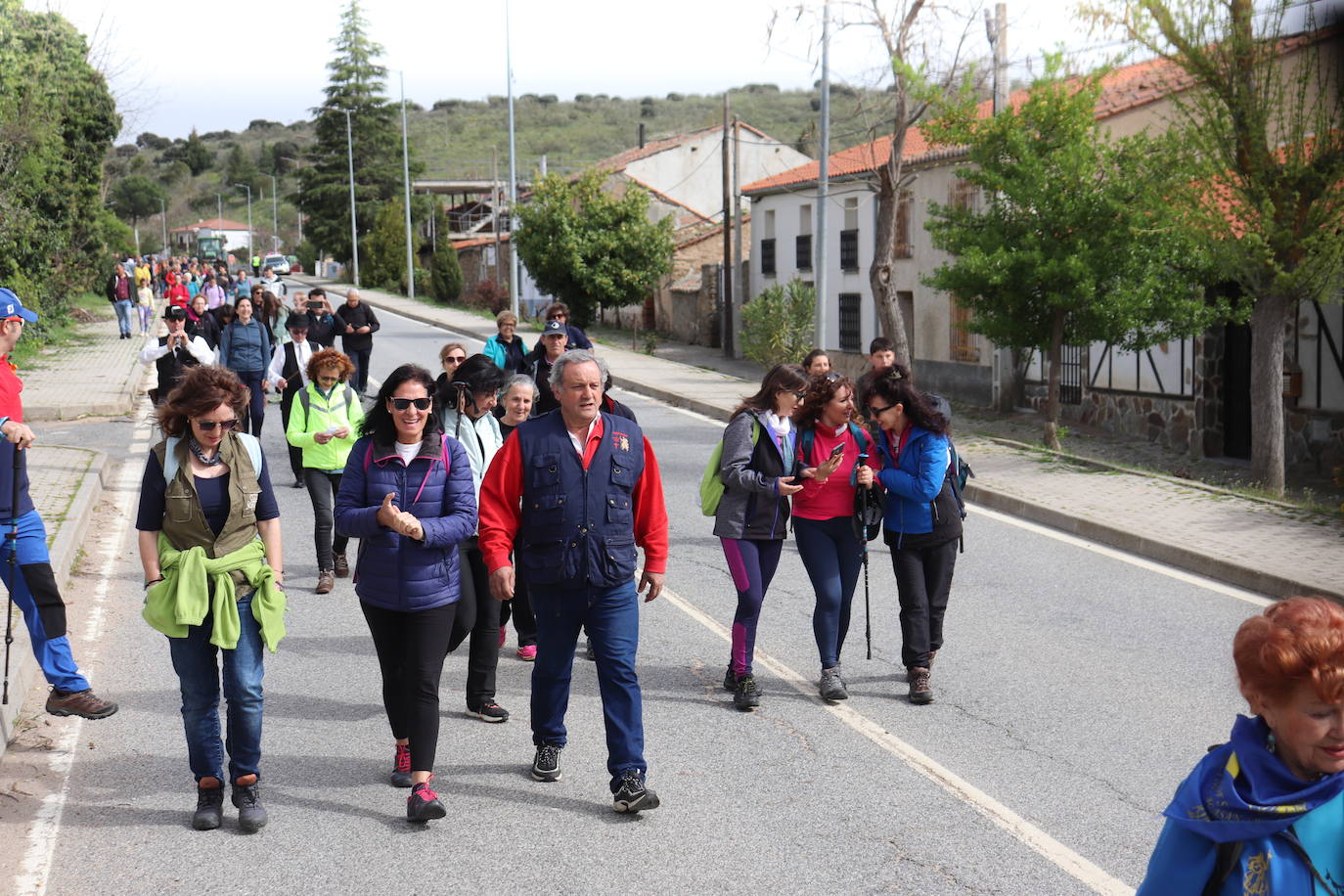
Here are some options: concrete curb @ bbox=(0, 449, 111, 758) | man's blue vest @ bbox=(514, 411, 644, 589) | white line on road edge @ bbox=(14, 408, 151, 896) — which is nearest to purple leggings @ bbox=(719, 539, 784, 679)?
man's blue vest @ bbox=(514, 411, 644, 589)

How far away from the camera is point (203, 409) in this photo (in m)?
5.24

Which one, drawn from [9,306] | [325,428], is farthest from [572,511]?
[325,428]

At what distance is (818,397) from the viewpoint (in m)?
6.91

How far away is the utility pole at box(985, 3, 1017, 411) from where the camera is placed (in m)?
22.8

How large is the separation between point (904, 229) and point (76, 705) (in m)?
26.6

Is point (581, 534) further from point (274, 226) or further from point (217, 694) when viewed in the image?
point (274, 226)

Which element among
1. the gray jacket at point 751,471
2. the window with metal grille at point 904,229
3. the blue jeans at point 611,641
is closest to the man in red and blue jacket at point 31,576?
the blue jeans at point 611,641

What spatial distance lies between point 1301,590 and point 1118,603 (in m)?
1.49

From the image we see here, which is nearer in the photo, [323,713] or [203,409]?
[203,409]

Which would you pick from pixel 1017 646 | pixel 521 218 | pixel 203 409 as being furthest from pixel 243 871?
pixel 521 218

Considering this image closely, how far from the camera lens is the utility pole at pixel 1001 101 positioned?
74.7 ft

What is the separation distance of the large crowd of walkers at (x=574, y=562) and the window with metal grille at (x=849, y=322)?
26.1 m

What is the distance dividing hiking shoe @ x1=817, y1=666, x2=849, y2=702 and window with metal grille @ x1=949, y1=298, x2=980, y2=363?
21452mm

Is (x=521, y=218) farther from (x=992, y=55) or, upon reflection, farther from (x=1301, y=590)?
(x=1301, y=590)
